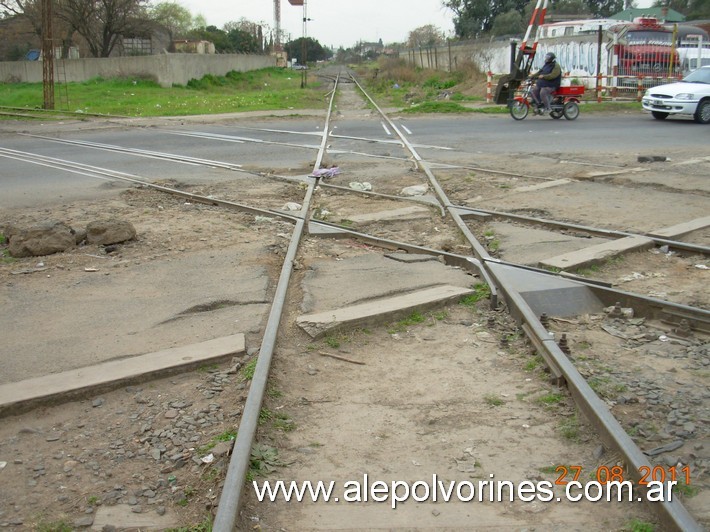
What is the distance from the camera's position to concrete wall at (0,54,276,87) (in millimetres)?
39562

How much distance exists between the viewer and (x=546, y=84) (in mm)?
21109

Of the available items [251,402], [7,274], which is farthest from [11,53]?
[251,402]

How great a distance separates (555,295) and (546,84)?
661 inches

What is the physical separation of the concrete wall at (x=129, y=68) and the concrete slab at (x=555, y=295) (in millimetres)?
33791

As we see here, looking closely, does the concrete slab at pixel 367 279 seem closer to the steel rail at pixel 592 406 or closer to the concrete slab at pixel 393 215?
the steel rail at pixel 592 406

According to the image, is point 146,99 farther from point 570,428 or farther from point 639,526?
point 639,526

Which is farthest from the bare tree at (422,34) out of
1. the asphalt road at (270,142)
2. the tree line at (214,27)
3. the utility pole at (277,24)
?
the asphalt road at (270,142)

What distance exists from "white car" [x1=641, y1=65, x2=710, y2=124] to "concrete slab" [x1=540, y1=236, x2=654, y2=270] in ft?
49.2

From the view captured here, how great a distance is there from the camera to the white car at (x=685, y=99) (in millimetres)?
20281

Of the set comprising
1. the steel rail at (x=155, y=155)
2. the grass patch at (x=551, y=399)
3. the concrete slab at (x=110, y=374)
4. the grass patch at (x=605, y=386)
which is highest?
the steel rail at (x=155, y=155)

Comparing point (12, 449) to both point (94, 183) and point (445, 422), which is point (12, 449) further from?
point (94, 183)

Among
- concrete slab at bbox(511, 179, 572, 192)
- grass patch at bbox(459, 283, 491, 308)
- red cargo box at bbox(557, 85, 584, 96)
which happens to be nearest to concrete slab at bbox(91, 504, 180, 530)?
grass patch at bbox(459, 283, 491, 308)

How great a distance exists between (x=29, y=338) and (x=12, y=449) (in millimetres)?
1616

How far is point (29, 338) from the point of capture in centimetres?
524
